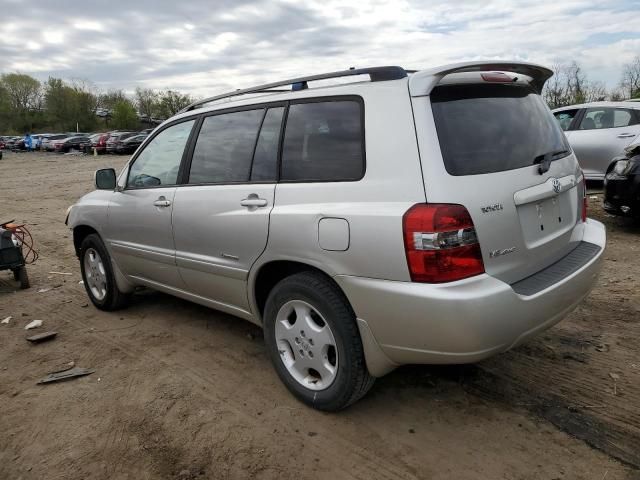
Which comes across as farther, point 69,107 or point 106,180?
point 69,107

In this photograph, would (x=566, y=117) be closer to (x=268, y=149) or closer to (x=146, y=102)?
(x=268, y=149)

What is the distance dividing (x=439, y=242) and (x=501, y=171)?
1.84 feet

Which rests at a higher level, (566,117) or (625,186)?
(566,117)

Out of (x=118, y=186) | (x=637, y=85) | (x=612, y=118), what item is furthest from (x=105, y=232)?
(x=637, y=85)

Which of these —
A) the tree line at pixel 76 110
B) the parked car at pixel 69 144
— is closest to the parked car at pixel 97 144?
the parked car at pixel 69 144

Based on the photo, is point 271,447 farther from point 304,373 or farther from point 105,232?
point 105,232

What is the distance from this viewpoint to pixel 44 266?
6844 millimetres

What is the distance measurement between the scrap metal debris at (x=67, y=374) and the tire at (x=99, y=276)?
1.11m

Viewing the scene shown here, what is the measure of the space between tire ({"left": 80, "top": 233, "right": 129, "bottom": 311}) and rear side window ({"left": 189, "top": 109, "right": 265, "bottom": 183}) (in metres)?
1.56

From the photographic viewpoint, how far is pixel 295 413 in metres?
3.02

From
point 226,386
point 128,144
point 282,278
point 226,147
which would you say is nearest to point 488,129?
point 282,278

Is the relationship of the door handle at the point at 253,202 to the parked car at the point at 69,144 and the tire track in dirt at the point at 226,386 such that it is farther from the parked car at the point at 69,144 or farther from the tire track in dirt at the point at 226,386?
the parked car at the point at 69,144

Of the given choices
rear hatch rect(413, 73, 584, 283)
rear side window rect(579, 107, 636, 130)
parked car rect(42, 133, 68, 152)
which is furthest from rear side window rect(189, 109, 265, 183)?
parked car rect(42, 133, 68, 152)

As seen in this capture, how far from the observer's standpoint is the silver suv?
2400 mm
